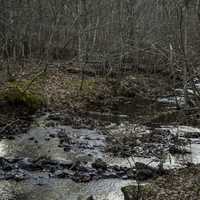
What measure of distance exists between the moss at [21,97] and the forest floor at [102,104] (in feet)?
0.56

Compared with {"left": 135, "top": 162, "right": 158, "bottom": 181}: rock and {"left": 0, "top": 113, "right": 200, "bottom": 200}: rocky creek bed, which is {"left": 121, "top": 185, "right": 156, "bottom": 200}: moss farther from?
{"left": 135, "top": 162, "right": 158, "bottom": 181}: rock

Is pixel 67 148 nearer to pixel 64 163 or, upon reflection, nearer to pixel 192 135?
pixel 64 163

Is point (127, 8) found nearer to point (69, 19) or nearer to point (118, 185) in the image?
point (69, 19)

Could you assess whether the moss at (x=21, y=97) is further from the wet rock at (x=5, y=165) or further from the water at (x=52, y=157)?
the wet rock at (x=5, y=165)

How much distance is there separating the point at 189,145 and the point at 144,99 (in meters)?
11.5

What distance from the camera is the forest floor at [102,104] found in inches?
635

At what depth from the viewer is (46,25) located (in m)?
38.0

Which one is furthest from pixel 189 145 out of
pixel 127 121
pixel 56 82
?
pixel 56 82

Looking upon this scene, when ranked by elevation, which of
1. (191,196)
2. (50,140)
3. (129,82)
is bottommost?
(129,82)

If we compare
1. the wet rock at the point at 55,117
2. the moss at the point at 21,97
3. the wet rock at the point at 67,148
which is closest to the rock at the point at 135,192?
the wet rock at the point at 67,148

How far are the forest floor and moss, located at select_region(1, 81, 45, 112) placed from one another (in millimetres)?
170

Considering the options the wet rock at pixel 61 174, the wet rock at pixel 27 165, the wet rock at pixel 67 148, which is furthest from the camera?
the wet rock at pixel 67 148

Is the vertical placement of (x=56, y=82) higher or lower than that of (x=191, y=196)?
lower

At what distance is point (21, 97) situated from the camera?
2306 centimetres
